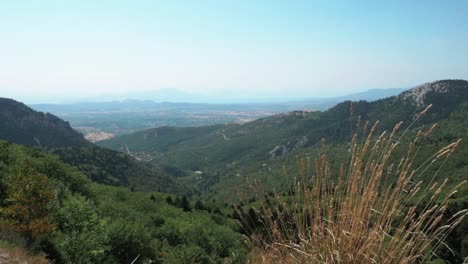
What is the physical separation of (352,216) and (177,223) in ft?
121

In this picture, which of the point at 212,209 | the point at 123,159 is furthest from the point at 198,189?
the point at 212,209

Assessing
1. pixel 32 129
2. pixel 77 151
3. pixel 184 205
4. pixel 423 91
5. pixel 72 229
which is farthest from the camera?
pixel 423 91

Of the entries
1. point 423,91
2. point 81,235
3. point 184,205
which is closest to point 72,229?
point 81,235

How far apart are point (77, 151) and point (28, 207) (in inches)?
3911

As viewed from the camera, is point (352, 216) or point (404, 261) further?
point (352, 216)

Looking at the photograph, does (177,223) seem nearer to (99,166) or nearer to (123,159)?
(99,166)

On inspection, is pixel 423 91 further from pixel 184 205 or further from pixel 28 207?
pixel 28 207

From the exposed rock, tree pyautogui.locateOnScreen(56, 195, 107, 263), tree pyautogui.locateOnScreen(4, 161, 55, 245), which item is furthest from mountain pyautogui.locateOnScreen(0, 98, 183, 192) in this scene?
the exposed rock

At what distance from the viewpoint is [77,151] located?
10769 centimetres

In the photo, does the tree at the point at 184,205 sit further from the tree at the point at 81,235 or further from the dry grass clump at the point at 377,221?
the dry grass clump at the point at 377,221

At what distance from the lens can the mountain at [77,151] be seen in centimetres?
9981

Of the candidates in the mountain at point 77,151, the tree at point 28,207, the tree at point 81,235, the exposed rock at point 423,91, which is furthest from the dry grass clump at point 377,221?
the exposed rock at point 423,91

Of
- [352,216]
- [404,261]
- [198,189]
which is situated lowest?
[198,189]

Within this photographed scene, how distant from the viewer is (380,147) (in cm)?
321
